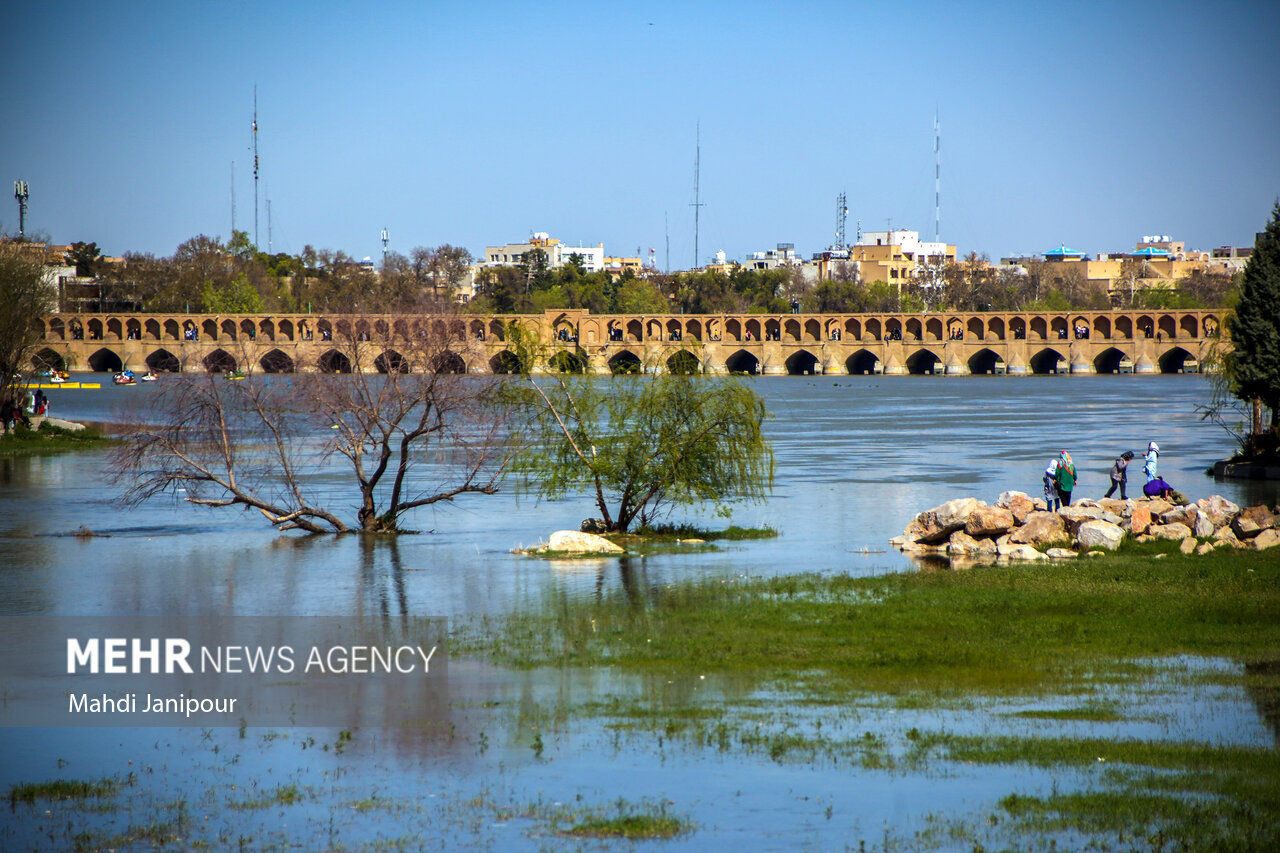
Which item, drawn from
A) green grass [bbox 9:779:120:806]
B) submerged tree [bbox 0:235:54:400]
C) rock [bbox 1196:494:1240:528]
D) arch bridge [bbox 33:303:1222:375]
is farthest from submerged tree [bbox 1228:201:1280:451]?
arch bridge [bbox 33:303:1222:375]

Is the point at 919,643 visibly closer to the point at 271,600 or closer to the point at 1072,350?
the point at 271,600

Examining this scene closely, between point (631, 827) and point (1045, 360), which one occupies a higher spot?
point (1045, 360)

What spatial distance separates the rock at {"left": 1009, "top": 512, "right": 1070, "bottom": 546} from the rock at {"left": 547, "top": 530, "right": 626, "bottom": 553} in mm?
6385

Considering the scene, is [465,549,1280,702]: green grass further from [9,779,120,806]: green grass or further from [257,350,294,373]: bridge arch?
[257,350,294,373]: bridge arch

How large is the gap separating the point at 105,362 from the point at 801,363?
65.2 m

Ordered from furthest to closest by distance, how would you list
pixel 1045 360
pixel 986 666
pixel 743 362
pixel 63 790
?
pixel 743 362, pixel 1045 360, pixel 986 666, pixel 63 790

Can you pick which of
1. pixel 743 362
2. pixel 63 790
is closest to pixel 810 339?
pixel 743 362

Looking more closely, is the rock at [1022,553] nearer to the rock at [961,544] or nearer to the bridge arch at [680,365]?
the rock at [961,544]

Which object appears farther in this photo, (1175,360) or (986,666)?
(1175,360)

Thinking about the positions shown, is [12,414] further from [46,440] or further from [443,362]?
[443,362]

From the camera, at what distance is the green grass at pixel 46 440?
47875 mm

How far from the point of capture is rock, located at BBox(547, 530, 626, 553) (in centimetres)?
2380

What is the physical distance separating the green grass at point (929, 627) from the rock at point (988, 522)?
282 cm

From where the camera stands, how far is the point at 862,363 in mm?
136250
